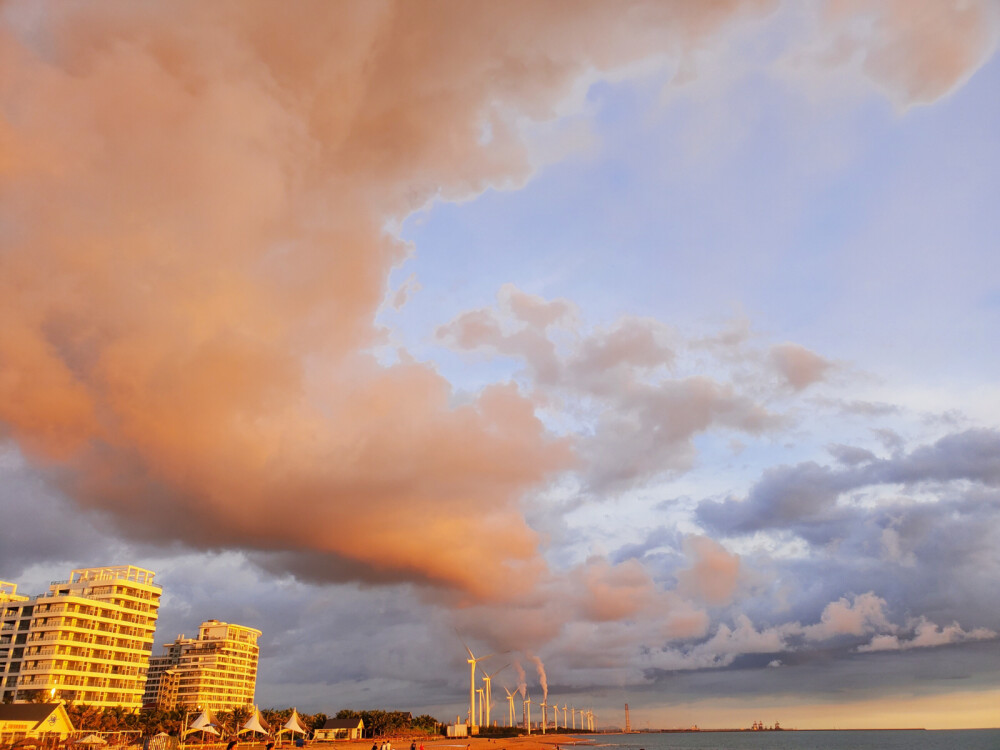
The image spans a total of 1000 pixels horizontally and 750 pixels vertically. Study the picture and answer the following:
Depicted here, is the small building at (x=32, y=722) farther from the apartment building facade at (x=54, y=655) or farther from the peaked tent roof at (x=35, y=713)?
the apartment building facade at (x=54, y=655)

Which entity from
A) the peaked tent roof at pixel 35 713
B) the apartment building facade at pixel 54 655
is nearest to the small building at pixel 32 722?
the peaked tent roof at pixel 35 713

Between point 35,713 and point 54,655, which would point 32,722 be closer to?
point 35,713

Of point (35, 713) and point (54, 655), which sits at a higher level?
point (54, 655)

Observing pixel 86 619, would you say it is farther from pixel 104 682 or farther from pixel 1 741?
pixel 1 741

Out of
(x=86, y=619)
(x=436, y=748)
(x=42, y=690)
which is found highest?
(x=86, y=619)

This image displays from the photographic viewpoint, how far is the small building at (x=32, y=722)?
132m

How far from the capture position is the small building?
5202 inches

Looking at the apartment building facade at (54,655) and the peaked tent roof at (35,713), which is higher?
the apartment building facade at (54,655)

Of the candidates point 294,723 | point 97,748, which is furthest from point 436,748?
point 97,748

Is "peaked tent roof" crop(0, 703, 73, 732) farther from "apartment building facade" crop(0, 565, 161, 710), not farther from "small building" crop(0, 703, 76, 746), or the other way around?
"apartment building facade" crop(0, 565, 161, 710)

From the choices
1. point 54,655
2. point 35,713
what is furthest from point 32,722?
point 54,655

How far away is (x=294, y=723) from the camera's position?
140 meters

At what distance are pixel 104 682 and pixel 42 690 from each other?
1684 centimetres

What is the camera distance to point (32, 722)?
13612 cm
